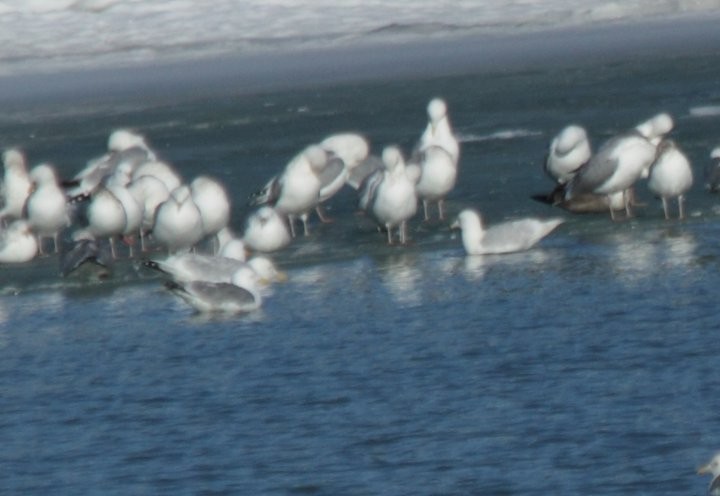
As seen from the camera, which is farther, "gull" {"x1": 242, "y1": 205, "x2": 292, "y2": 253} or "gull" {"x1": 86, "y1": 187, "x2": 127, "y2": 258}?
"gull" {"x1": 86, "y1": 187, "x2": 127, "y2": 258}

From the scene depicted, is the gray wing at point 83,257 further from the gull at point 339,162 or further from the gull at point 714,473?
the gull at point 714,473

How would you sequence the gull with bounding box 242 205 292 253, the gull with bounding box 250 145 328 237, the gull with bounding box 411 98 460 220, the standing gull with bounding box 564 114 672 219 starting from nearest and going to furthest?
the gull with bounding box 242 205 292 253 < the standing gull with bounding box 564 114 672 219 < the gull with bounding box 250 145 328 237 < the gull with bounding box 411 98 460 220

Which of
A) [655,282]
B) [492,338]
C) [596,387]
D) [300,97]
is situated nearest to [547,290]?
[655,282]

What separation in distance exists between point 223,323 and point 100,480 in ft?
9.79

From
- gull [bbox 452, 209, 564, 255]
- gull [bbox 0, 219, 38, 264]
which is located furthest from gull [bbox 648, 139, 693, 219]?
gull [bbox 0, 219, 38, 264]

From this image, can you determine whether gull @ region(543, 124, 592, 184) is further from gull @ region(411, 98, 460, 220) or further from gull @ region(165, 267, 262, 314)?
gull @ region(165, 267, 262, 314)

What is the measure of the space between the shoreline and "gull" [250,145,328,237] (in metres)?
9.56

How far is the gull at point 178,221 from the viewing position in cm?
1188

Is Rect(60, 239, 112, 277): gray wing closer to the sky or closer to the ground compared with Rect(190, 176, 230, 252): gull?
closer to the ground

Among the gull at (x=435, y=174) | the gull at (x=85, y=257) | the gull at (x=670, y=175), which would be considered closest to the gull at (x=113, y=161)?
the gull at (x=85, y=257)

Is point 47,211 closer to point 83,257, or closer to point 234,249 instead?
point 83,257

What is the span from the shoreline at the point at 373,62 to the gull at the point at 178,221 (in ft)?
35.0

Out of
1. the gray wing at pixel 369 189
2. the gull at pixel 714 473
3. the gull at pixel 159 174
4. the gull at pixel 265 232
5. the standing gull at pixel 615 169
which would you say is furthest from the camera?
the gull at pixel 159 174

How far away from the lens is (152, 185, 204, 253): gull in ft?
39.0
